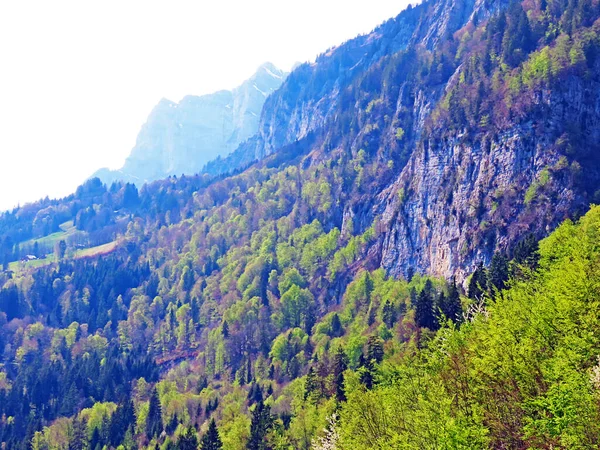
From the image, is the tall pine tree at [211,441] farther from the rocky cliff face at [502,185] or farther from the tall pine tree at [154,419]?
the rocky cliff face at [502,185]

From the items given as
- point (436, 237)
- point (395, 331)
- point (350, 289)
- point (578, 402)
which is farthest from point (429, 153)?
point (578, 402)

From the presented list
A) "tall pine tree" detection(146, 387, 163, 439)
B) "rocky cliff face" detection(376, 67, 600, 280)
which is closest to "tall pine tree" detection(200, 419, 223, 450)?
"tall pine tree" detection(146, 387, 163, 439)

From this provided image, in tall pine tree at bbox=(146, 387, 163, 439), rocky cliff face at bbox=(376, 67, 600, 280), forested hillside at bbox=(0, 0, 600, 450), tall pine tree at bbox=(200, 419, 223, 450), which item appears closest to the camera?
forested hillside at bbox=(0, 0, 600, 450)

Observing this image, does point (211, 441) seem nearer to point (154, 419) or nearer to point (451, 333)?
point (451, 333)

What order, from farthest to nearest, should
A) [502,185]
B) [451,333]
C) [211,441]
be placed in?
1. [502,185]
2. [211,441]
3. [451,333]

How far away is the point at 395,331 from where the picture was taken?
421ft

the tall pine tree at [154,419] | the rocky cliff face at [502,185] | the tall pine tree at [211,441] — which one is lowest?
the tall pine tree at [154,419]

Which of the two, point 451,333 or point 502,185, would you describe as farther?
point 502,185

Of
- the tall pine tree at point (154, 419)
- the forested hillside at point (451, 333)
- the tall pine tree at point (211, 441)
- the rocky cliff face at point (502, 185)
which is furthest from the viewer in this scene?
the rocky cliff face at point (502, 185)

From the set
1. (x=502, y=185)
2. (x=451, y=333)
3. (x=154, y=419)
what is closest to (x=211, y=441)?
(x=451, y=333)

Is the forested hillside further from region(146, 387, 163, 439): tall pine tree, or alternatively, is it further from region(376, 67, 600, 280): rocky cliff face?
region(146, 387, 163, 439): tall pine tree

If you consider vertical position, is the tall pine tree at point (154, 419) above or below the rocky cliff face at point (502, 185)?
below

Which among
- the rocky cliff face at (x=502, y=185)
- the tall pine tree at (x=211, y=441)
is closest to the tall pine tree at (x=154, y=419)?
the tall pine tree at (x=211, y=441)

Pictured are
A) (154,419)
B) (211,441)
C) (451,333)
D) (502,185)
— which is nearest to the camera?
(451,333)
